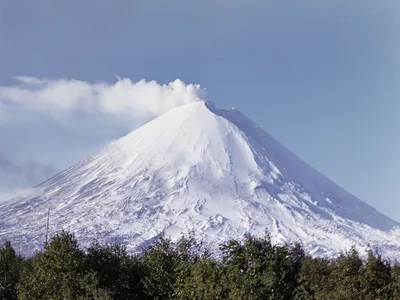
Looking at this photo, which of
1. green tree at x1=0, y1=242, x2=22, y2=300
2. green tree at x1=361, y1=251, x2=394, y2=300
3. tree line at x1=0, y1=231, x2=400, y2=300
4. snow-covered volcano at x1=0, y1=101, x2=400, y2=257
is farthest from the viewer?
snow-covered volcano at x1=0, y1=101, x2=400, y2=257

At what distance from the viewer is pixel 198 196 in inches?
6122

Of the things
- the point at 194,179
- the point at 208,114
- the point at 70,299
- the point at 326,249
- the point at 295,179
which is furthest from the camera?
the point at 208,114

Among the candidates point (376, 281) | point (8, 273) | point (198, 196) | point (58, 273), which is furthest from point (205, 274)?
point (198, 196)

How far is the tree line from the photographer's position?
114ft

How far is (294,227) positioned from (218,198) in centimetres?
2022

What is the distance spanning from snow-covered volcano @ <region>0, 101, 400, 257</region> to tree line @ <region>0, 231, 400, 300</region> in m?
88.7

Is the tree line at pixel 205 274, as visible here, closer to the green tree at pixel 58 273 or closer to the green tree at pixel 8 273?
the green tree at pixel 58 273

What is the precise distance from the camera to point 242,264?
37906 mm

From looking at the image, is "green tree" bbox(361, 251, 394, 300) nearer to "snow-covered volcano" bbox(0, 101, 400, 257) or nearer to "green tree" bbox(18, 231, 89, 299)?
"green tree" bbox(18, 231, 89, 299)

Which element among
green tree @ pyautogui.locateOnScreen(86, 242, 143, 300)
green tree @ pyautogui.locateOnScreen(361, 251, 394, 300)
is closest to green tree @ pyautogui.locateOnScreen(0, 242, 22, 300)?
green tree @ pyautogui.locateOnScreen(86, 242, 143, 300)

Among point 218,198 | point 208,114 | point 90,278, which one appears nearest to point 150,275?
point 90,278

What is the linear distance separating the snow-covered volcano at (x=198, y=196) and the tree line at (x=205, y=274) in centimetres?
8871

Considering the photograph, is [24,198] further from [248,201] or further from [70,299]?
[70,299]

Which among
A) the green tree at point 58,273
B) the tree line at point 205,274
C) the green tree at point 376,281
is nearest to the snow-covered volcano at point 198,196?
the tree line at point 205,274
